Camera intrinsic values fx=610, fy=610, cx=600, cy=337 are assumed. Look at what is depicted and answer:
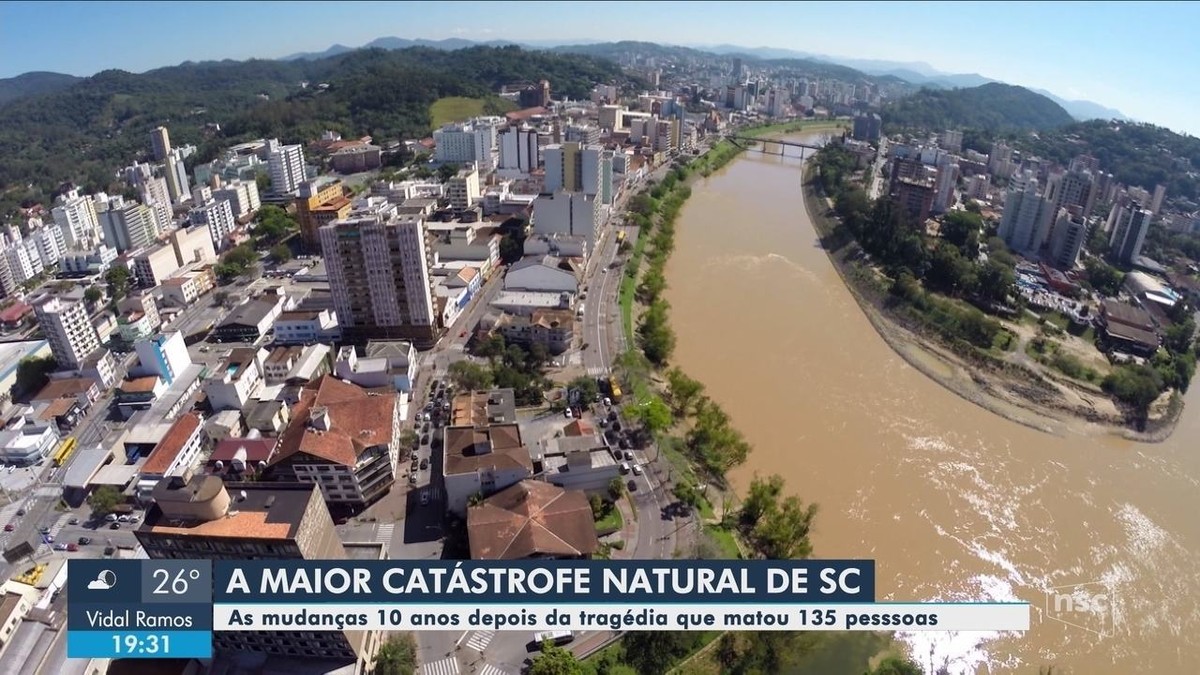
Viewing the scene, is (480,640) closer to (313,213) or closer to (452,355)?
(452,355)

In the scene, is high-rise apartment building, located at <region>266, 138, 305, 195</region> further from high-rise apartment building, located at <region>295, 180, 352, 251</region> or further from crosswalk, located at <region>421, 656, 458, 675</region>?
crosswalk, located at <region>421, 656, 458, 675</region>

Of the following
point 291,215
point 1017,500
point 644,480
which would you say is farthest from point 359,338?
point 1017,500

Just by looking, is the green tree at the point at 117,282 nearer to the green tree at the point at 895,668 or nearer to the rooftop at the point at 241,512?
the rooftop at the point at 241,512

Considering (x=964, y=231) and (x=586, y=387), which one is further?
(x=964, y=231)

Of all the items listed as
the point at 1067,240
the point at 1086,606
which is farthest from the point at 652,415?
the point at 1067,240

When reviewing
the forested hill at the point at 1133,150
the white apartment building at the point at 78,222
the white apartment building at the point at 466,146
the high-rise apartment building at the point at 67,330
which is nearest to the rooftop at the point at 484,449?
the high-rise apartment building at the point at 67,330

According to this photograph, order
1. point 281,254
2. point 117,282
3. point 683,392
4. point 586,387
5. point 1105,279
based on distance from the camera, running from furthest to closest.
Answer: point 281,254, point 1105,279, point 117,282, point 586,387, point 683,392
